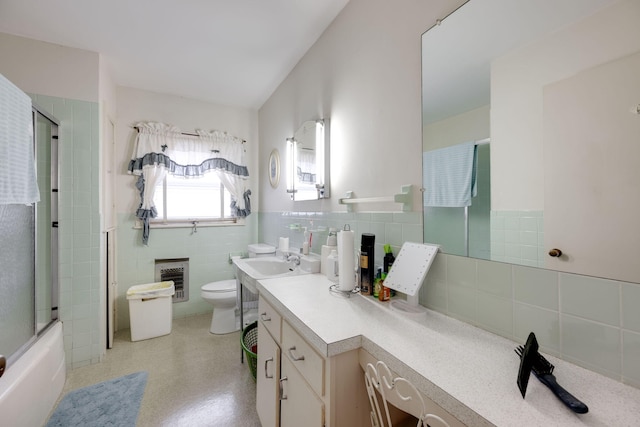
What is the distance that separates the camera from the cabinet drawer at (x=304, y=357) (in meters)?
0.89

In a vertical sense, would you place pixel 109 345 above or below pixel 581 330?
below

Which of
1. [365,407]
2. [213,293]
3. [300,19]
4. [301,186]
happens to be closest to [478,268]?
[365,407]

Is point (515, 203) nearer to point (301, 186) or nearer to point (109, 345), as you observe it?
point (301, 186)

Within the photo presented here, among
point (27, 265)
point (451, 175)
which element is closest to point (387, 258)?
point (451, 175)

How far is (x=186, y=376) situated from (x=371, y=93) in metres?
2.37

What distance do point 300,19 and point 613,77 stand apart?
5.91 ft

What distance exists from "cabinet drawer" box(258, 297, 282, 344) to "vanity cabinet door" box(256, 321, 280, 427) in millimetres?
34

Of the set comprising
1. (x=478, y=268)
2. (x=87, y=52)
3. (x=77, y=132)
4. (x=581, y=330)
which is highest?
(x=87, y=52)

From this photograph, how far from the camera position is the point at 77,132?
212 centimetres

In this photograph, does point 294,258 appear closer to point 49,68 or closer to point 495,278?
point 495,278

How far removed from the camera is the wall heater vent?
9.84ft

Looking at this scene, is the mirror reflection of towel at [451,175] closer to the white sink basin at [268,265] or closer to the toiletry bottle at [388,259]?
the toiletry bottle at [388,259]

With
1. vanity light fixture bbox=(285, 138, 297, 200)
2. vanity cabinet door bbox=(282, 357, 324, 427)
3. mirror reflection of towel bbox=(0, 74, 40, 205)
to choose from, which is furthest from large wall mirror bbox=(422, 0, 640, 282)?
mirror reflection of towel bbox=(0, 74, 40, 205)

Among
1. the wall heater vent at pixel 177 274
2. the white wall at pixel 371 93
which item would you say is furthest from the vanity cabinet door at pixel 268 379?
the wall heater vent at pixel 177 274
